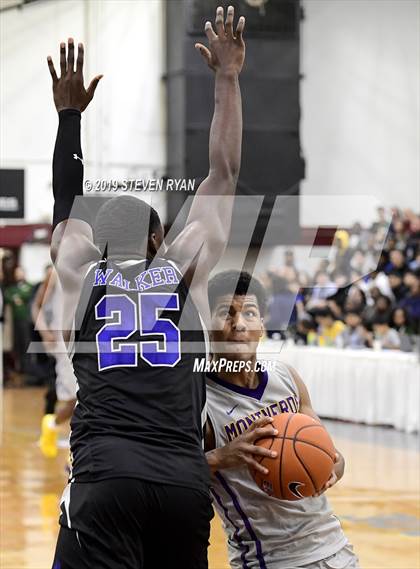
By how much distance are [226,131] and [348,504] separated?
5.20 metres

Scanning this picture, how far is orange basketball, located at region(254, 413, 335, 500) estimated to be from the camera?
4.12m

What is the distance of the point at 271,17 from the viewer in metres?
21.3

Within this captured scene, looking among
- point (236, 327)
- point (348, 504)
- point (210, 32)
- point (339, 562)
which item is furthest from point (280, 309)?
point (210, 32)

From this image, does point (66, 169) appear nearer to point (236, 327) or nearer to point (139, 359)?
point (139, 359)

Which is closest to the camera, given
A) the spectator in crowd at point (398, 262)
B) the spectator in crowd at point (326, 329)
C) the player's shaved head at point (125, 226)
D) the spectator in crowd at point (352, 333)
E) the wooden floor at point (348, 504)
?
the player's shaved head at point (125, 226)

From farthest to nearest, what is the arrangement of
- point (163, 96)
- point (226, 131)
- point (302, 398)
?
point (163, 96) < point (302, 398) < point (226, 131)

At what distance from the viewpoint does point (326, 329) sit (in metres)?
15.5

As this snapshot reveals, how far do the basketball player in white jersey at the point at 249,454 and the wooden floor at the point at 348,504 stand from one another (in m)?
2.40

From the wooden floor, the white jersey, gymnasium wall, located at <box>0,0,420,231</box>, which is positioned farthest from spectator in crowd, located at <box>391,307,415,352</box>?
the white jersey

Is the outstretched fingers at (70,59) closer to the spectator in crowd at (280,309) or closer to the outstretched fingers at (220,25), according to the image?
the outstretched fingers at (220,25)

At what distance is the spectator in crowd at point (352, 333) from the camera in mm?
14656

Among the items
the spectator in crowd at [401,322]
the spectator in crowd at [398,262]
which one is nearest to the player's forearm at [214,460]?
the spectator in crowd at [401,322]

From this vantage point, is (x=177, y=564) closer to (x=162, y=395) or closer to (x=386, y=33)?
(x=162, y=395)

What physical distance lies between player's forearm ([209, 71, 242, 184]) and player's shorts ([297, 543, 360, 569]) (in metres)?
1.45
